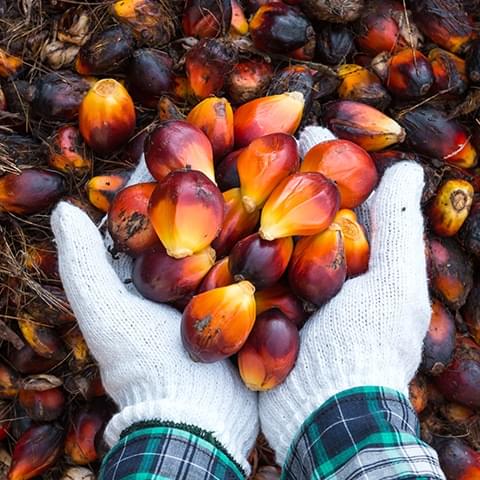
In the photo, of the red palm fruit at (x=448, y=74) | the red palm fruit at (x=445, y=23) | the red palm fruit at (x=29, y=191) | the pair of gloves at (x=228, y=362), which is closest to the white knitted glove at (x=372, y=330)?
the pair of gloves at (x=228, y=362)

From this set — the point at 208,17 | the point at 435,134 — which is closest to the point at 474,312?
the point at 435,134

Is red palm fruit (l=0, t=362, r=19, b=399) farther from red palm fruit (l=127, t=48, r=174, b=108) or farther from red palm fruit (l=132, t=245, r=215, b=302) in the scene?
red palm fruit (l=127, t=48, r=174, b=108)

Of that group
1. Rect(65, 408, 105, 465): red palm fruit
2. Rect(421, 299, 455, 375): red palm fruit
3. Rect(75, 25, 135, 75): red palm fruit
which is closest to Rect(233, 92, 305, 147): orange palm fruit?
Rect(75, 25, 135, 75): red palm fruit

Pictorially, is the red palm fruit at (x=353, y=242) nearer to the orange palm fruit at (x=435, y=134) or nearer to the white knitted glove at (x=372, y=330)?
the white knitted glove at (x=372, y=330)

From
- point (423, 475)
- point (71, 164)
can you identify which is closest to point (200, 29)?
point (71, 164)

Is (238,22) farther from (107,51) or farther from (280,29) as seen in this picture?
(107,51)
